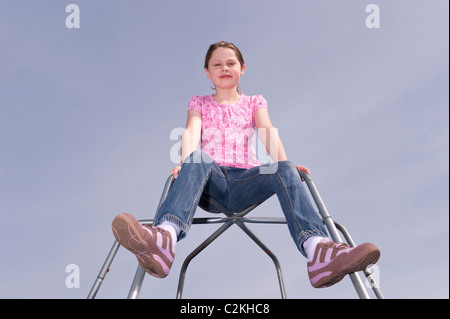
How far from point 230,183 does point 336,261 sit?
0.67m

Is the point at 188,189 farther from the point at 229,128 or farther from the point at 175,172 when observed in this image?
the point at 229,128

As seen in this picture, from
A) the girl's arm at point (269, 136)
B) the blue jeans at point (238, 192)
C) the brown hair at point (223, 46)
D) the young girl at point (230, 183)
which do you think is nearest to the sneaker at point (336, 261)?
the young girl at point (230, 183)

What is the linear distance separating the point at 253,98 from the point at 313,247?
1.10 meters

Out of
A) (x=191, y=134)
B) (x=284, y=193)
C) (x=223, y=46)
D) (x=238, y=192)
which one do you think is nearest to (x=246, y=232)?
(x=238, y=192)

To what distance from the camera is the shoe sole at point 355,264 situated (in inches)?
44.7

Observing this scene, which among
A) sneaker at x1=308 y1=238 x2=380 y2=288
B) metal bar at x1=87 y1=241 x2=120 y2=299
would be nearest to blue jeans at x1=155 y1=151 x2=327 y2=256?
sneaker at x1=308 y1=238 x2=380 y2=288

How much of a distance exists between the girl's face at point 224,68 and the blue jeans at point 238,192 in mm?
576

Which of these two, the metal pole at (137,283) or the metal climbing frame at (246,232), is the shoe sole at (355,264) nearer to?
the metal climbing frame at (246,232)

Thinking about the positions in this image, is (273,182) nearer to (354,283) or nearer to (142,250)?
(354,283)

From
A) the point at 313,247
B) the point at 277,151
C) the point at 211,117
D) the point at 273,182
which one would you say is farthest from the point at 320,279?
the point at 211,117

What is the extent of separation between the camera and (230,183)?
1.78 m

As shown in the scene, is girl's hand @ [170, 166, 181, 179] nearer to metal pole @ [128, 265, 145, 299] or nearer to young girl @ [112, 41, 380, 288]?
young girl @ [112, 41, 380, 288]

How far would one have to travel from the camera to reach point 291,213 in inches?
57.6

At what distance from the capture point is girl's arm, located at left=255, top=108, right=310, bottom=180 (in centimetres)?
192
